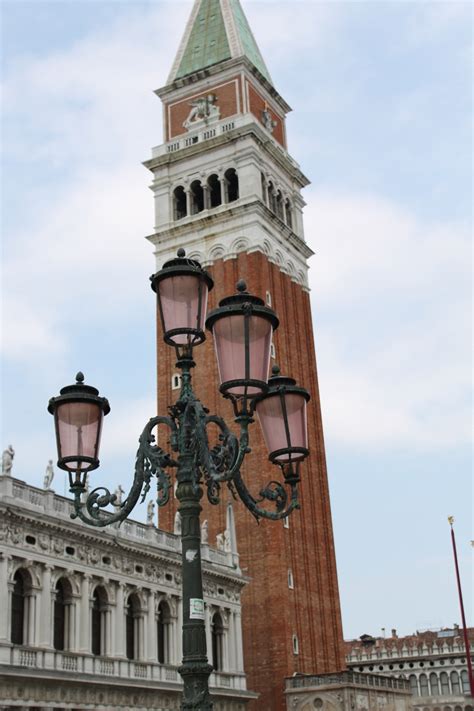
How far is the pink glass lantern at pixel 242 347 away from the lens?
9.80 meters

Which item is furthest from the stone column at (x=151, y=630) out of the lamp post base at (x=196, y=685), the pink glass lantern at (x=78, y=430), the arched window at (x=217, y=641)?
the lamp post base at (x=196, y=685)

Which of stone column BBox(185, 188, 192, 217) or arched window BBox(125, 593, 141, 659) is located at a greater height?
stone column BBox(185, 188, 192, 217)

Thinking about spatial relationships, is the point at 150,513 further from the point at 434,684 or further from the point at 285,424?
the point at 434,684

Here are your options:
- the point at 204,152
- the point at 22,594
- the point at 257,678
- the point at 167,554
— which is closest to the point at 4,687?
the point at 22,594

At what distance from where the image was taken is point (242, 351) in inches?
388

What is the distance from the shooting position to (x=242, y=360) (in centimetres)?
982

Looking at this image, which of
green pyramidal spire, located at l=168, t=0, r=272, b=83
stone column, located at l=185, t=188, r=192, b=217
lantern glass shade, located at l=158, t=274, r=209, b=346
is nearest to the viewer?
lantern glass shade, located at l=158, t=274, r=209, b=346

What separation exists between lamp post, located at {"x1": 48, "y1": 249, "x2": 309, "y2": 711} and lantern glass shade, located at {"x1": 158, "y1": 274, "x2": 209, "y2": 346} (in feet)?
0.04

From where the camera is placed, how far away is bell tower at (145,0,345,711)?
154 feet

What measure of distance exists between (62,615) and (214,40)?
40.6 meters

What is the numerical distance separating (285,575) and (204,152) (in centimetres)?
2540

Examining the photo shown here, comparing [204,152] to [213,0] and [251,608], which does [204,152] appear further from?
[251,608]

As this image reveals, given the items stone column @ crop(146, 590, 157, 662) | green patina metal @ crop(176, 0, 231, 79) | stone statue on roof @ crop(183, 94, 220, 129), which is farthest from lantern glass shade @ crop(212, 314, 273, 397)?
green patina metal @ crop(176, 0, 231, 79)

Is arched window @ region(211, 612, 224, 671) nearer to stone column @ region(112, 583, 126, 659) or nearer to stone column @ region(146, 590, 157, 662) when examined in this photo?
stone column @ region(146, 590, 157, 662)
